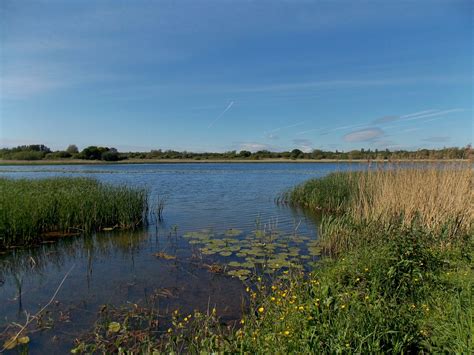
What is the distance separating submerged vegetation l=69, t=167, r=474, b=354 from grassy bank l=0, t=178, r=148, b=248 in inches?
184

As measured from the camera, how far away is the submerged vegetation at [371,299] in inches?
121

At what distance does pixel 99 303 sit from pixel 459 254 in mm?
6679

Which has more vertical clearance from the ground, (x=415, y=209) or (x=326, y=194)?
(x=415, y=209)

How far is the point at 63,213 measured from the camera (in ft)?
34.6

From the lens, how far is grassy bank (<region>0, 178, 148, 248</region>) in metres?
8.80

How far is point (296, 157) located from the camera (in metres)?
83.7

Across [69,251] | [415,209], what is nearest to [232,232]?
[69,251]

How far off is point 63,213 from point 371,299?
10207 millimetres

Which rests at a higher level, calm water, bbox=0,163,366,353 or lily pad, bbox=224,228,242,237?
A: lily pad, bbox=224,228,242,237

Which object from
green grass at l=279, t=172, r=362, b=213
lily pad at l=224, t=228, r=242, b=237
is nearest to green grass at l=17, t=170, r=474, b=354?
lily pad at l=224, t=228, r=242, b=237

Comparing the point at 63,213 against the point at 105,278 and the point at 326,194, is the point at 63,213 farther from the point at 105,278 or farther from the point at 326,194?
the point at 326,194

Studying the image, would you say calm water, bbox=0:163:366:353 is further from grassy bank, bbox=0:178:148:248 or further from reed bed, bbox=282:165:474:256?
reed bed, bbox=282:165:474:256

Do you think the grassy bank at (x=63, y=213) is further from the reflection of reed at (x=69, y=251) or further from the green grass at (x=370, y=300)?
the green grass at (x=370, y=300)

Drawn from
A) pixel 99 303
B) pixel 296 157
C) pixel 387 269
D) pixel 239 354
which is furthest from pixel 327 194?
pixel 296 157
